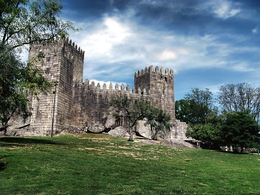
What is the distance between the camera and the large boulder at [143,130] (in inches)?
1718

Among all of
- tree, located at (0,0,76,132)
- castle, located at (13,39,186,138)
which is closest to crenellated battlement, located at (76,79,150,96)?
castle, located at (13,39,186,138)

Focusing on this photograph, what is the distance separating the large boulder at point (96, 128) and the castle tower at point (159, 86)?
11301 millimetres

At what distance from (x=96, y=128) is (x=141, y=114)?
24.6 feet

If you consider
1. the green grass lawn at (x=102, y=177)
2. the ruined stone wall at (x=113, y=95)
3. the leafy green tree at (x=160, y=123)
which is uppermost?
the ruined stone wall at (x=113, y=95)

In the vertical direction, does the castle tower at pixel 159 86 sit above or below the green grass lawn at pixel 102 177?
above

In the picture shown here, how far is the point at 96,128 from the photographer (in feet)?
136

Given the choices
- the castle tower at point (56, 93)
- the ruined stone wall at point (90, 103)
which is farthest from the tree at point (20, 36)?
the ruined stone wall at point (90, 103)

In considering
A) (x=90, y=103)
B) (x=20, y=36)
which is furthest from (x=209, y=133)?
(x=20, y=36)

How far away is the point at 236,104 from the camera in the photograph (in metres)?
52.9

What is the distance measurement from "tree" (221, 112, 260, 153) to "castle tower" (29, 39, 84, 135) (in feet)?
67.6

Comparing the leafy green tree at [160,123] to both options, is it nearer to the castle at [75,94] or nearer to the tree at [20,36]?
the castle at [75,94]

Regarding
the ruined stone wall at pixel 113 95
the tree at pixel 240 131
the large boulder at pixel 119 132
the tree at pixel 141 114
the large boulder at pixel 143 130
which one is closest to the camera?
the tree at pixel 240 131

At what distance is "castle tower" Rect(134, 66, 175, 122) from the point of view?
50.2m

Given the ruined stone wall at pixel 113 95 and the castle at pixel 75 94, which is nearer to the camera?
the castle at pixel 75 94
